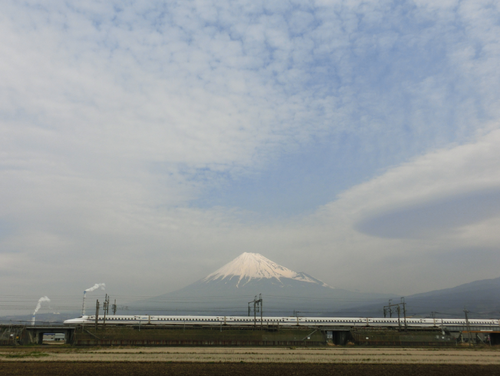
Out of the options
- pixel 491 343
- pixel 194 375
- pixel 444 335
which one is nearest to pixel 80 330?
pixel 194 375

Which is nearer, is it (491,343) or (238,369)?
(238,369)

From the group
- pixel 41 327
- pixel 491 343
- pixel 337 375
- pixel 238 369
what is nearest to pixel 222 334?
pixel 41 327

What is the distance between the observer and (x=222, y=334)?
233ft

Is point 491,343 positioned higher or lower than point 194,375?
lower

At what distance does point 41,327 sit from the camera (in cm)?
6888

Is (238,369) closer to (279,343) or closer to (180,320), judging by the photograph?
(279,343)

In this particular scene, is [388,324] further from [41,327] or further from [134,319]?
[41,327]

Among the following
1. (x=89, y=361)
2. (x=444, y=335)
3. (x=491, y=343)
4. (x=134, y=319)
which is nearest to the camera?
(x=89, y=361)

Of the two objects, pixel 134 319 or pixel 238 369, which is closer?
pixel 238 369

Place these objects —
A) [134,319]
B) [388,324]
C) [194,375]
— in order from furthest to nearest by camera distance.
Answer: [388,324] < [134,319] < [194,375]

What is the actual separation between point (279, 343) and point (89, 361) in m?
40.9

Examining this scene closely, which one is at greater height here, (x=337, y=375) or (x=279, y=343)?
(x=337, y=375)

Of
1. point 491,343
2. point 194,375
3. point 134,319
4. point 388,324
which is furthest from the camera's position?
point 388,324

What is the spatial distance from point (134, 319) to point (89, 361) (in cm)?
5475
